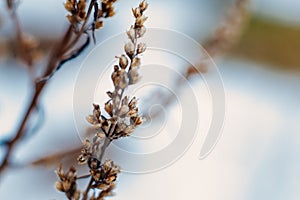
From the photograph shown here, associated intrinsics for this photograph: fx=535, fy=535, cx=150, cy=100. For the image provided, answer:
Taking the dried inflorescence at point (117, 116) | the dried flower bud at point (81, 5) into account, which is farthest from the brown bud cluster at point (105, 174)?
the dried flower bud at point (81, 5)

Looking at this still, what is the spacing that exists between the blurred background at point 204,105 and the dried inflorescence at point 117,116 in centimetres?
6

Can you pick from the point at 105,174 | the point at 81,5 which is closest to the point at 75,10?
the point at 81,5

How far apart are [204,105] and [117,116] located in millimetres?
483

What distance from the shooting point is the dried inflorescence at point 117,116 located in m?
0.30

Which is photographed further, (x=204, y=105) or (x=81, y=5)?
(x=204, y=105)

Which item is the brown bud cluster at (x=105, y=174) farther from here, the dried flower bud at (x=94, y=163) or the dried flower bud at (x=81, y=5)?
the dried flower bud at (x=81, y=5)

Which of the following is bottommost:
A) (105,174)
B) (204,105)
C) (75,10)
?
(105,174)

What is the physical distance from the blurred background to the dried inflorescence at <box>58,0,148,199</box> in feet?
0.18

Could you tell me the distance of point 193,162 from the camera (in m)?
0.81

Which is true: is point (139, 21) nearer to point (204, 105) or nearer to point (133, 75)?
point (133, 75)

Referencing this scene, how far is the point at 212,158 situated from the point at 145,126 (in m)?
0.62

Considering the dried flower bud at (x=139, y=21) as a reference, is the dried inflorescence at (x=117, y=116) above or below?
below

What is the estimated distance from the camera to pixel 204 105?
0.78 metres

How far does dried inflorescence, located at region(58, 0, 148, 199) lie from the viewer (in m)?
0.30
